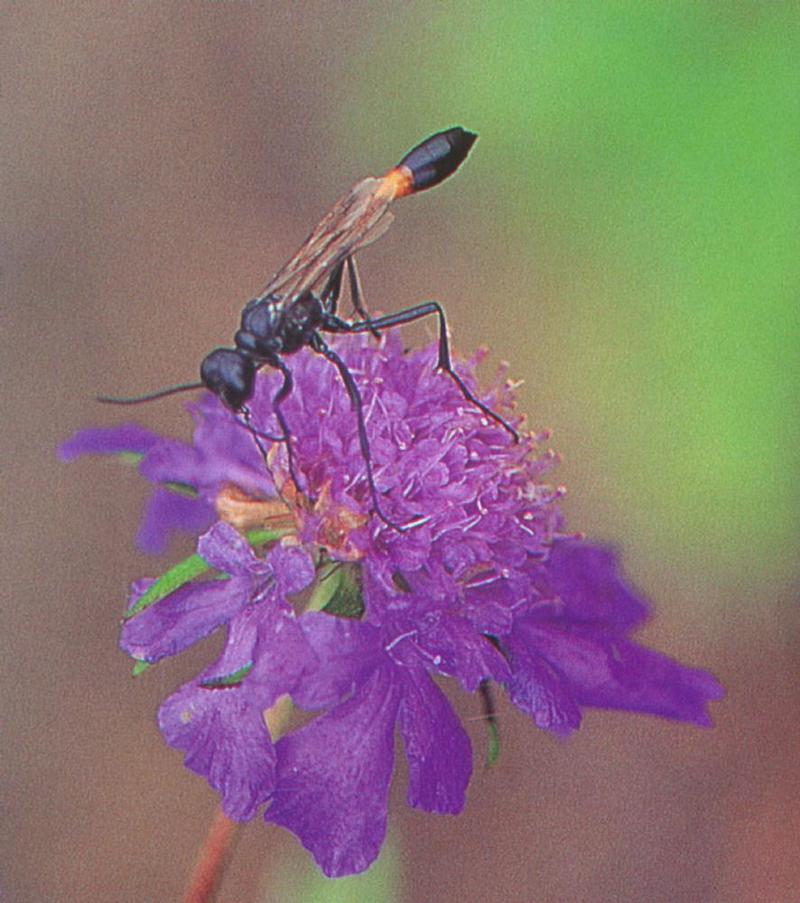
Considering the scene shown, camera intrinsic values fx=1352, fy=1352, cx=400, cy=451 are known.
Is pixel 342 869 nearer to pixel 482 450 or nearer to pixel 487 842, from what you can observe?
pixel 482 450

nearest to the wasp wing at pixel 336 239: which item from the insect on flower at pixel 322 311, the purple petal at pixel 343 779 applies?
the insect on flower at pixel 322 311

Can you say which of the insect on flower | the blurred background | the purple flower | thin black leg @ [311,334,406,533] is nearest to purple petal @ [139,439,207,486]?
the purple flower

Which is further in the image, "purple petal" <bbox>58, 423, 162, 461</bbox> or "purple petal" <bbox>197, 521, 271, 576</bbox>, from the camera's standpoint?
"purple petal" <bbox>58, 423, 162, 461</bbox>

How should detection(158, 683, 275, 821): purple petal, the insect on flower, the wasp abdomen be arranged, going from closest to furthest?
detection(158, 683, 275, 821): purple petal → the insect on flower → the wasp abdomen

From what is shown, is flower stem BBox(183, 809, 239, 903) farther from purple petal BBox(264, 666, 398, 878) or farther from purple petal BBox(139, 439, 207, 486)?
purple petal BBox(139, 439, 207, 486)

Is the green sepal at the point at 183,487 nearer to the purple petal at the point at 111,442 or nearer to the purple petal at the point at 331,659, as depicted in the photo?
the purple petal at the point at 111,442

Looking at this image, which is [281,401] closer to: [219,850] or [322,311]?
[322,311]

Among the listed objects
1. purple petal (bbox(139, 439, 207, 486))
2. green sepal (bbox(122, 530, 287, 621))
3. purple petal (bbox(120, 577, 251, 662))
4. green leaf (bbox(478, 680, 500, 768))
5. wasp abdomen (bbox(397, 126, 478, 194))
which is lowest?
green leaf (bbox(478, 680, 500, 768))
